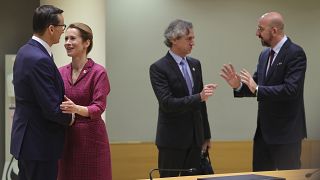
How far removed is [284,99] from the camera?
3.46 meters

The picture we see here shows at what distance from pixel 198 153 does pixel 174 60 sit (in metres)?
0.73

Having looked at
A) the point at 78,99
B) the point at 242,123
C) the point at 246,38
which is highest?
the point at 246,38

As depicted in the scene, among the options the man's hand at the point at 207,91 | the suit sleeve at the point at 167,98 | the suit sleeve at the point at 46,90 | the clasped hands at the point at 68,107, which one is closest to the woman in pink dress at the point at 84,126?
the clasped hands at the point at 68,107

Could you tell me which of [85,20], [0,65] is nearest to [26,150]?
[85,20]

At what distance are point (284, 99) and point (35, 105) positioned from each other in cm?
175

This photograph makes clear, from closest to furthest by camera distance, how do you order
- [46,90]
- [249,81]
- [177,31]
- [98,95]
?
[46,90]
[98,95]
[249,81]
[177,31]

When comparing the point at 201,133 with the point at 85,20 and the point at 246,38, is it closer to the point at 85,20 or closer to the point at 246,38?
the point at 85,20

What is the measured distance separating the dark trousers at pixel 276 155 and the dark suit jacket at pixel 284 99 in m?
0.06

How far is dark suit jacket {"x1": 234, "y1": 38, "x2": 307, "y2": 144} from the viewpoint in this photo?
135 inches

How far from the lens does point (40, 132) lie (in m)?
2.73

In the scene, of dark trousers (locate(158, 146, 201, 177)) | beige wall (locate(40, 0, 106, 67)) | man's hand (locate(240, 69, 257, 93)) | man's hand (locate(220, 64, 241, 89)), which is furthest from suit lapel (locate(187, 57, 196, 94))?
beige wall (locate(40, 0, 106, 67))

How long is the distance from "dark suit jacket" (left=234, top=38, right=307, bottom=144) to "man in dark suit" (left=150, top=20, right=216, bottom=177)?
0.48 meters

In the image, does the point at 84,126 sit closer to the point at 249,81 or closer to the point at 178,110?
the point at 178,110

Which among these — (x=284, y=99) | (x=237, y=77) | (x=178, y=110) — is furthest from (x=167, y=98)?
(x=284, y=99)
